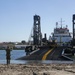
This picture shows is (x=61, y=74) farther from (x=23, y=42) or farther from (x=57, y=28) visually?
(x=23, y=42)

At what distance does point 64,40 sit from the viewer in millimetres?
102688

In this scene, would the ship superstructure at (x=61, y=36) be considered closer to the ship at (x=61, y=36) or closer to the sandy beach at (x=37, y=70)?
the ship at (x=61, y=36)

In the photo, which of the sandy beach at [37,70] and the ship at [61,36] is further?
the ship at [61,36]

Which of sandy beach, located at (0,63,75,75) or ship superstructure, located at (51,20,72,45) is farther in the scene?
ship superstructure, located at (51,20,72,45)

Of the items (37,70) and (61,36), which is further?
(61,36)

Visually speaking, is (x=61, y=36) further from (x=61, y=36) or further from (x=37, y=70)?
(x=37, y=70)

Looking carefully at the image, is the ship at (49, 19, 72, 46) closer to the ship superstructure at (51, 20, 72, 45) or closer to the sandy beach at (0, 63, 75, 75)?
the ship superstructure at (51, 20, 72, 45)

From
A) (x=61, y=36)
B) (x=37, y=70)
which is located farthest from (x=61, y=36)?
(x=37, y=70)

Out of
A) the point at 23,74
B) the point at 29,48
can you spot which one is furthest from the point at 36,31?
the point at 23,74

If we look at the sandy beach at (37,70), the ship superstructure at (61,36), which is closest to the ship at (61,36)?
the ship superstructure at (61,36)

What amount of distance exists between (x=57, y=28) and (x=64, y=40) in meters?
8.64

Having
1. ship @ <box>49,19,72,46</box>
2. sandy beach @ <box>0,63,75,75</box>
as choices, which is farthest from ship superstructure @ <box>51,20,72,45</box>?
sandy beach @ <box>0,63,75,75</box>

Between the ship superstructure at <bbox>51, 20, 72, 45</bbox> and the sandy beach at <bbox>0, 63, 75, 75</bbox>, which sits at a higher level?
the ship superstructure at <bbox>51, 20, 72, 45</bbox>

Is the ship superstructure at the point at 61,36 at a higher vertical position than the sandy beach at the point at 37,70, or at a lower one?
higher
